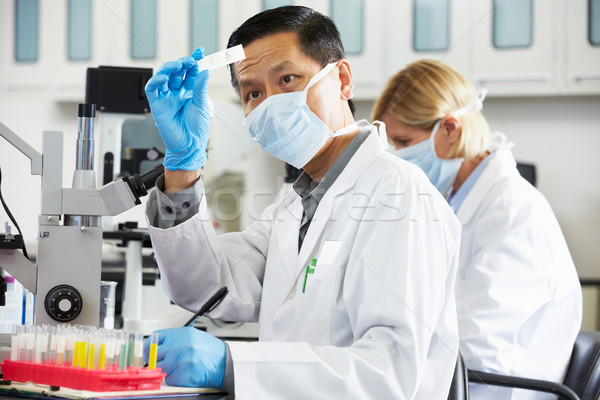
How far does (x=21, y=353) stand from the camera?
0.85 meters

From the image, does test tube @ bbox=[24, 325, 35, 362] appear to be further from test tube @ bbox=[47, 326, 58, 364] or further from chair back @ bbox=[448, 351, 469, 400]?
chair back @ bbox=[448, 351, 469, 400]

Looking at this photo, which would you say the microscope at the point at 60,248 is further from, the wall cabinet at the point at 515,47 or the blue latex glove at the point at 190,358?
the wall cabinet at the point at 515,47

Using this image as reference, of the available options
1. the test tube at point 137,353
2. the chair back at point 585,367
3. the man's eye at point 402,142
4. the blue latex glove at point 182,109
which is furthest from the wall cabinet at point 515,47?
the test tube at point 137,353

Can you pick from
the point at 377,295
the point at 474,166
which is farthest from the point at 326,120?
the point at 474,166

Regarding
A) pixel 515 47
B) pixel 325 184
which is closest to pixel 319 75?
pixel 325 184

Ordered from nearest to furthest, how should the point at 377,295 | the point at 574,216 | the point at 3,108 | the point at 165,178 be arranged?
the point at 377,295 < the point at 165,178 < the point at 574,216 < the point at 3,108

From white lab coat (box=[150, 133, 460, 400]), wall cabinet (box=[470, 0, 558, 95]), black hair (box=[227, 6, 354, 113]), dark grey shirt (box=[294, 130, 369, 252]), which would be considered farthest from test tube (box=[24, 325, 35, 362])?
wall cabinet (box=[470, 0, 558, 95])

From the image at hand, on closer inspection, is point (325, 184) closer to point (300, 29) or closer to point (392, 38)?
point (300, 29)

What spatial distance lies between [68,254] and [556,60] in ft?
9.74

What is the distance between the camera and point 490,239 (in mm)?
1785

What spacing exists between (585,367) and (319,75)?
0.97 metres

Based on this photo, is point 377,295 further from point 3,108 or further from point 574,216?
point 3,108

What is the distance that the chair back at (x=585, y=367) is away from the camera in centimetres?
155

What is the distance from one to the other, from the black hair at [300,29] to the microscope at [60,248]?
0.44 meters
